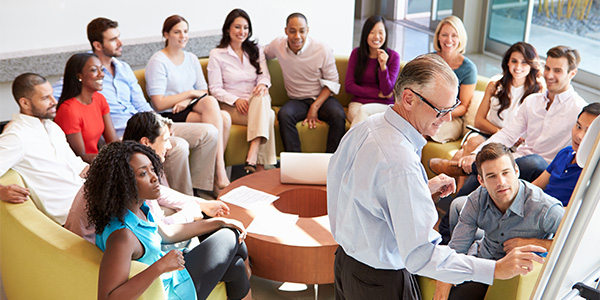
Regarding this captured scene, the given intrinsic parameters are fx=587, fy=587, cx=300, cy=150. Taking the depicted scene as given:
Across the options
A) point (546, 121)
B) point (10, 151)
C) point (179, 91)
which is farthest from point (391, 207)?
point (179, 91)

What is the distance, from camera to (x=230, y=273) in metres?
2.68

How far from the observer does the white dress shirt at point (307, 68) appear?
4.59 metres

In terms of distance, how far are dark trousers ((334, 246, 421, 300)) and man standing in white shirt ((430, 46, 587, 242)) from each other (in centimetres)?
142

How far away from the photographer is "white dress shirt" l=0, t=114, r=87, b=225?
9.34ft

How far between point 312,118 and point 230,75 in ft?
2.36

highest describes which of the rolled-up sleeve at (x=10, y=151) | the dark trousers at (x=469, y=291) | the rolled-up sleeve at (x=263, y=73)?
the rolled-up sleeve at (x=10, y=151)

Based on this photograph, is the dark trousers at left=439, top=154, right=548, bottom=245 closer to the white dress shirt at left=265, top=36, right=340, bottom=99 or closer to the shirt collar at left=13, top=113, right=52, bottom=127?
the white dress shirt at left=265, top=36, right=340, bottom=99

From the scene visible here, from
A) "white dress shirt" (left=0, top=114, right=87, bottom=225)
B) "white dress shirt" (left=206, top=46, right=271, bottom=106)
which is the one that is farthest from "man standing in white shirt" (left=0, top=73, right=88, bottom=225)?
"white dress shirt" (left=206, top=46, right=271, bottom=106)

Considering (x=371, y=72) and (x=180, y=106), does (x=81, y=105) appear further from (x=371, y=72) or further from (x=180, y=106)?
(x=371, y=72)

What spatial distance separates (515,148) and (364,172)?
2.44 meters

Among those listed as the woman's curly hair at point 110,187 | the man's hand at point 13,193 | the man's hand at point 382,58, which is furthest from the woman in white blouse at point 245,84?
the woman's curly hair at point 110,187

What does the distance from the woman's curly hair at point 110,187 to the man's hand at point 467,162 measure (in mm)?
2120

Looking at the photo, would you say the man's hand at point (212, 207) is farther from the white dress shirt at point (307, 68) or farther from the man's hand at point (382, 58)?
the man's hand at point (382, 58)

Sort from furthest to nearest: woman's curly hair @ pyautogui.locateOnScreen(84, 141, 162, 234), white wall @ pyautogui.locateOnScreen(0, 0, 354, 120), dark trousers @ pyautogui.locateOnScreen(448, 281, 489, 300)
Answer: white wall @ pyautogui.locateOnScreen(0, 0, 354, 120), dark trousers @ pyautogui.locateOnScreen(448, 281, 489, 300), woman's curly hair @ pyautogui.locateOnScreen(84, 141, 162, 234)
